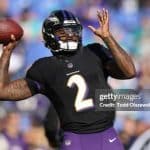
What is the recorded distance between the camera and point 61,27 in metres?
4.26

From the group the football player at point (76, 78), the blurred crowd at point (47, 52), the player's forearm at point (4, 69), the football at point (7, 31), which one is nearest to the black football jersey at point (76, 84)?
the football player at point (76, 78)

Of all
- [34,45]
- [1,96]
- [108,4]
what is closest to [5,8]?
[34,45]

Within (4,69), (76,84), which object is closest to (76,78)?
(76,84)

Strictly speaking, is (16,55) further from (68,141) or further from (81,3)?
(68,141)

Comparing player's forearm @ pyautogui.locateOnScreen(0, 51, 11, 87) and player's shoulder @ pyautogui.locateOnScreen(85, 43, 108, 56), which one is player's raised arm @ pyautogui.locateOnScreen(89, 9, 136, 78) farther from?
player's forearm @ pyautogui.locateOnScreen(0, 51, 11, 87)

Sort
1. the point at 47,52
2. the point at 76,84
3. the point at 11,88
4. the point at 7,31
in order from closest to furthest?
the point at 76,84, the point at 11,88, the point at 7,31, the point at 47,52

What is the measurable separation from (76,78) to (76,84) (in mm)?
36

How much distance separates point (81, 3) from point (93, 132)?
9.57 ft

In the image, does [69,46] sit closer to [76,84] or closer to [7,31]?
[76,84]

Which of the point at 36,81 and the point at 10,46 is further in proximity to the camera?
the point at 10,46

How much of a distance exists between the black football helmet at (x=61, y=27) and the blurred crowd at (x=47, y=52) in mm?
2483

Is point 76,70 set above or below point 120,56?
below

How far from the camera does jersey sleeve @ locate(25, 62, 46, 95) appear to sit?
4.30 meters

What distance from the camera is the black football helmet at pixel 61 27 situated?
423cm
